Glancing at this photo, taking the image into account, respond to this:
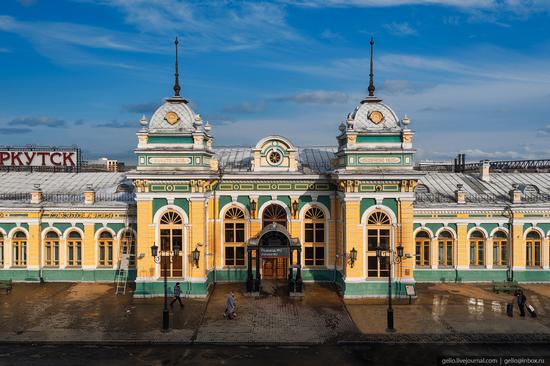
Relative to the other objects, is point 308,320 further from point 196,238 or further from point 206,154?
point 206,154

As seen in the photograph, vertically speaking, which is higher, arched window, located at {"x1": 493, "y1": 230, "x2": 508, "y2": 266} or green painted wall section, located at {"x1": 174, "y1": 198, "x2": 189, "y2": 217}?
green painted wall section, located at {"x1": 174, "y1": 198, "x2": 189, "y2": 217}

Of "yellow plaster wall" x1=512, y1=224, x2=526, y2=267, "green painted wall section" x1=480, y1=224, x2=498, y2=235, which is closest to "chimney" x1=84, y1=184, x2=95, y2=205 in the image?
"green painted wall section" x1=480, y1=224, x2=498, y2=235

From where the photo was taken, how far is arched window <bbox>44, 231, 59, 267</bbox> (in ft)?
106

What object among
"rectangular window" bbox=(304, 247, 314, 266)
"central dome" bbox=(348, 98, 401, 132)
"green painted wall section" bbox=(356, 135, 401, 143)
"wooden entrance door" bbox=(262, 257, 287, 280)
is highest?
"central dome" bbox=(348, 98, 401, 132)

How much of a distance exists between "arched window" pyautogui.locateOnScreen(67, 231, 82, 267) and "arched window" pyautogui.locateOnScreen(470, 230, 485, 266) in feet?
81.9

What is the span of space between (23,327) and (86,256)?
9.20 m

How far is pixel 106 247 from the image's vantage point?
32.2 meters

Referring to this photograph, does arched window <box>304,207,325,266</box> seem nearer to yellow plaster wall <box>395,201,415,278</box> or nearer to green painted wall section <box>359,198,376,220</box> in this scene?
green painted wall section <box>359,198,376,220</box>

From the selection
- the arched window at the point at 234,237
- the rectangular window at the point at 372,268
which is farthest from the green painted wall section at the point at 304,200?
the rectangular window at the point at 372,268

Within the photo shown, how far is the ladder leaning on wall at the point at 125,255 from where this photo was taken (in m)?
30.7

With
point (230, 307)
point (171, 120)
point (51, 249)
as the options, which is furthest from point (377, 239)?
point (51, 249)

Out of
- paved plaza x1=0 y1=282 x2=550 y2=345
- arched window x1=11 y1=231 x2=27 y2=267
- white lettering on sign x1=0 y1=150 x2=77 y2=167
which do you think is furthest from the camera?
white lettering on sign x1=0 y1=150 x2=77 y2=167

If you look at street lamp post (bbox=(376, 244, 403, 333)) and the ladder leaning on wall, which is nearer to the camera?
street lamp post (bbox=(376, 244, 403, 333))

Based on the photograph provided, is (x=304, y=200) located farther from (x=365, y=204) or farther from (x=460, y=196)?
(x=460, y=196)
